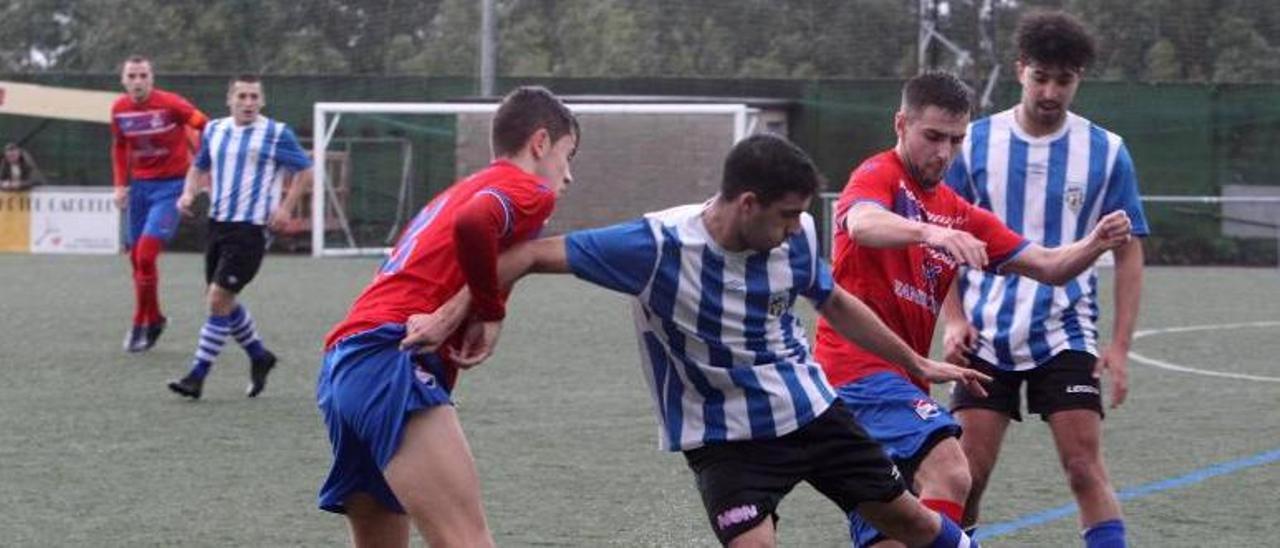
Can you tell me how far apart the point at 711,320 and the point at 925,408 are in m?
0.87

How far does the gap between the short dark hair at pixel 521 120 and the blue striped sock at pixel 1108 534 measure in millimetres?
2107

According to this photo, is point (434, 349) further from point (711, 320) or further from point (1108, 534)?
point (1108, 534)

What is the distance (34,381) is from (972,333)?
715 cm

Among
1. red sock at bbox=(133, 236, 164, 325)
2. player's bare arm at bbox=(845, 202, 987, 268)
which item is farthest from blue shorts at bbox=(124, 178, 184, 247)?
player's bare arm at bbox=(845, 202, 987, 268)

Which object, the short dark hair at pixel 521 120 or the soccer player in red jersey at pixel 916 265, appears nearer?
the short dark hair at pixel 521 120

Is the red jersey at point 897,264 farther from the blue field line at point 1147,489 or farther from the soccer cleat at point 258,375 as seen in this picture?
the soccer cleat at point 258,375

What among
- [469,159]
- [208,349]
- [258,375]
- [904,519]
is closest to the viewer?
[904,519]

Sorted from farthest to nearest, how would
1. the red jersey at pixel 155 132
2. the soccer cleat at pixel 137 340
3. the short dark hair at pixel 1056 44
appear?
the red jersey at pixel 155 132
the soccer cleat at pixel 137 340
the short dark hair at pixel 1056 44

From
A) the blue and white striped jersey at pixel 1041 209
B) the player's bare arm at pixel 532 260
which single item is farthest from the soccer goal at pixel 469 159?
the player's bare arm at pixel 532 260

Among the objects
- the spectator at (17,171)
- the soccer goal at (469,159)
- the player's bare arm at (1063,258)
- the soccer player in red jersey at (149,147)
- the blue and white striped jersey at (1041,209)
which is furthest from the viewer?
the spectator at (17,171)

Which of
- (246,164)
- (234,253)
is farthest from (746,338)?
(246,164)

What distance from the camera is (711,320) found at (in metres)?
5.02

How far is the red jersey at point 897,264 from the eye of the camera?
18.7 ft

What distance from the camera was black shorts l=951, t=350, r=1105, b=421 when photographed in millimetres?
6156
